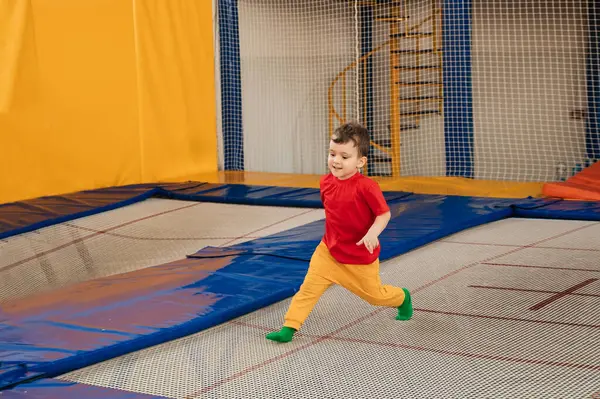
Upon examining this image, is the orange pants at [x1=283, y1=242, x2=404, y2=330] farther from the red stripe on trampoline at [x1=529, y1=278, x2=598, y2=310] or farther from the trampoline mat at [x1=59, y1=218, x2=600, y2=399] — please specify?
the red stripe on trampoline at [x1=529, y1=278, x2=598, y2=310]

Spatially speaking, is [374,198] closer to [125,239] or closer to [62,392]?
[62,392]

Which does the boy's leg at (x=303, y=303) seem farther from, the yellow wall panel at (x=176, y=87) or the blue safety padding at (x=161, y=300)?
the yellow wall panel at (x=176, y=87)

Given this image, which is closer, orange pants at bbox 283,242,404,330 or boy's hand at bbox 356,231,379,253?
boy's hand at bbox 356,231,379,253

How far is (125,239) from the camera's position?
176 inches

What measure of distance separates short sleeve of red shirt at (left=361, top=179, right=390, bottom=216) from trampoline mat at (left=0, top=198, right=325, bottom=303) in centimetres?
179

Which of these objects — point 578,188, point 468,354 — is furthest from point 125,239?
point 578,188

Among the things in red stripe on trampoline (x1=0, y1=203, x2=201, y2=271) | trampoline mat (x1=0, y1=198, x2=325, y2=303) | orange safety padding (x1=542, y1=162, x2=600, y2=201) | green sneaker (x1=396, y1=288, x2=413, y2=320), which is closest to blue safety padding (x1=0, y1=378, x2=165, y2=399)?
green sneaker (x1=396, y1=288, x2=413, y2=320)

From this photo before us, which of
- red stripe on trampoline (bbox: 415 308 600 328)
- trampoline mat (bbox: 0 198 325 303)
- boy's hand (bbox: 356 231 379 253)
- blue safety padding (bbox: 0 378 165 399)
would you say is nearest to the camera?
blue safety padding (bbox: 0 378 165 399)

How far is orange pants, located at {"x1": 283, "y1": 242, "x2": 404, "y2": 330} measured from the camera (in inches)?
94.7

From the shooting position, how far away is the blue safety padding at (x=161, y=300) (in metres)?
2.26

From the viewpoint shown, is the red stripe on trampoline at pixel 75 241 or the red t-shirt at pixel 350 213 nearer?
the red t-shirt at pixel 350 213

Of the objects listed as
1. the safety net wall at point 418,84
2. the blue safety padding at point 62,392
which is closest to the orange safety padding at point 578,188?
the safety net wall at point 418,84

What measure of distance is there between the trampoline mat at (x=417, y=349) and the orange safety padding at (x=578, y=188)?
2030 mm

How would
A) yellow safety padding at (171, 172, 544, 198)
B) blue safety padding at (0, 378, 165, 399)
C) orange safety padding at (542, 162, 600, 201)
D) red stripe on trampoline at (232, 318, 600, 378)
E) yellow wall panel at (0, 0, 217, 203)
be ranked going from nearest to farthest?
blue safety padding at (0, 378, 165, 399) → red stripe on trampoline at (232, 318, 600, 378) → orange safety padding at (542, 162, 600, 201) → yellow wall panel at (0, 0, 217, 203) → yellow safety padding at (171, 172, 544, 198)
